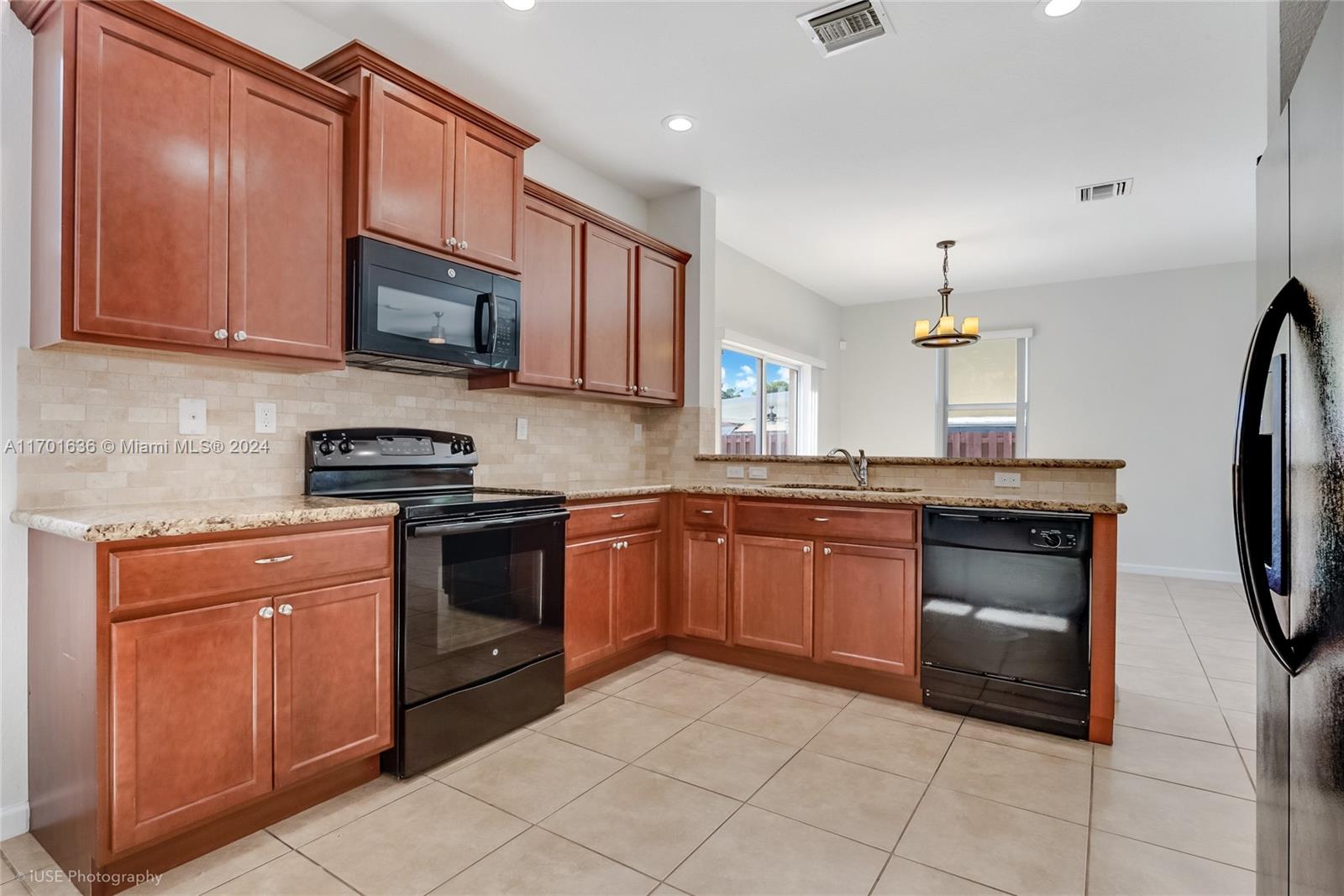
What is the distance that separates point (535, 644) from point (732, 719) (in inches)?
34.0

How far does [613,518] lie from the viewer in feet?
10.7

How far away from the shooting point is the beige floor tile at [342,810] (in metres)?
1.93

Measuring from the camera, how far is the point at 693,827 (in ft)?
6.48

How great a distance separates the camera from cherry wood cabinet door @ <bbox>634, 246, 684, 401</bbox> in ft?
12.9

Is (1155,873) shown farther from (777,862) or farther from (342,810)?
(342,810)

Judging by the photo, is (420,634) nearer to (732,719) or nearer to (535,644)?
(535,644)

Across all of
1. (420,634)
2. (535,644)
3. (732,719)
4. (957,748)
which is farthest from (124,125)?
(957,748)

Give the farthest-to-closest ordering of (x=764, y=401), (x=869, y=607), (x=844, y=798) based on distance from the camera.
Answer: (x=764, y=401) → (x=869, y=607) → (x=844, y=798)

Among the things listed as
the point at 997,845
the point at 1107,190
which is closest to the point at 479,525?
the point at 997,845

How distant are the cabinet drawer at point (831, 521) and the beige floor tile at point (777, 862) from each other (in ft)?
4.56

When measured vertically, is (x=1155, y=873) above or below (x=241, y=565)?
below

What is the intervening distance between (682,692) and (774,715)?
1.53 feet

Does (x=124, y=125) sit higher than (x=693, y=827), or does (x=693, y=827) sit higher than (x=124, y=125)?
(x=124, y=125)

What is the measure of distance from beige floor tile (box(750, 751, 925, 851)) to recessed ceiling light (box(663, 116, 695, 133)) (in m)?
2.93
